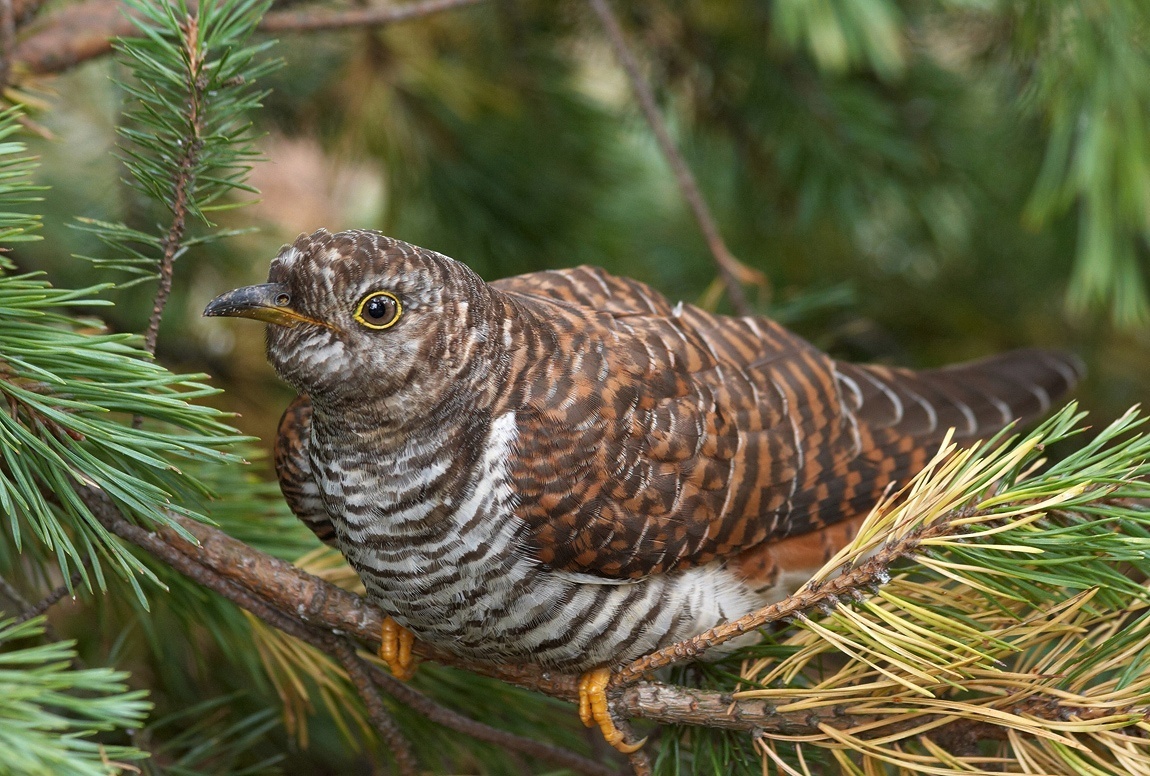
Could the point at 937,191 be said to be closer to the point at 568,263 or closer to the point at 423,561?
the point at 568,263

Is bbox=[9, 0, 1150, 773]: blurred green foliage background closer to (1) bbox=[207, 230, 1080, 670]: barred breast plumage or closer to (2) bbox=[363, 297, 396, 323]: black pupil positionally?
(1) bbox=[207, 230, 1080, 670]: barred breast plumage

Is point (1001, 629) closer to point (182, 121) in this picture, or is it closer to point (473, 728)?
point (473, 728)

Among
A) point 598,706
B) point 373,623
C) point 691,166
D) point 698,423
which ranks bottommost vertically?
point 598,706

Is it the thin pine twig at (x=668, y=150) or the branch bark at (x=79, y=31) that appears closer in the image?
the branch bark at (x=79, y=31)

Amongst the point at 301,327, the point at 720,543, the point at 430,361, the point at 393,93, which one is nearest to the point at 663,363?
the point at 720,543

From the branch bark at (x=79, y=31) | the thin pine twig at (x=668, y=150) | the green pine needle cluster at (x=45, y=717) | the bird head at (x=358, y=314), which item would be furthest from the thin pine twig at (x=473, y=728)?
the branch bark at (x=79, y=31)

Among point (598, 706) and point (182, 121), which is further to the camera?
point (598, 706)

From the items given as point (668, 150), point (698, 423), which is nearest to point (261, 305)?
point (698, 423)

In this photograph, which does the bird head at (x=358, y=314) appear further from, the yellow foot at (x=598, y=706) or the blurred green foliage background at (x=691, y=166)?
the blurred green foliage background at (x=691, y=166)
